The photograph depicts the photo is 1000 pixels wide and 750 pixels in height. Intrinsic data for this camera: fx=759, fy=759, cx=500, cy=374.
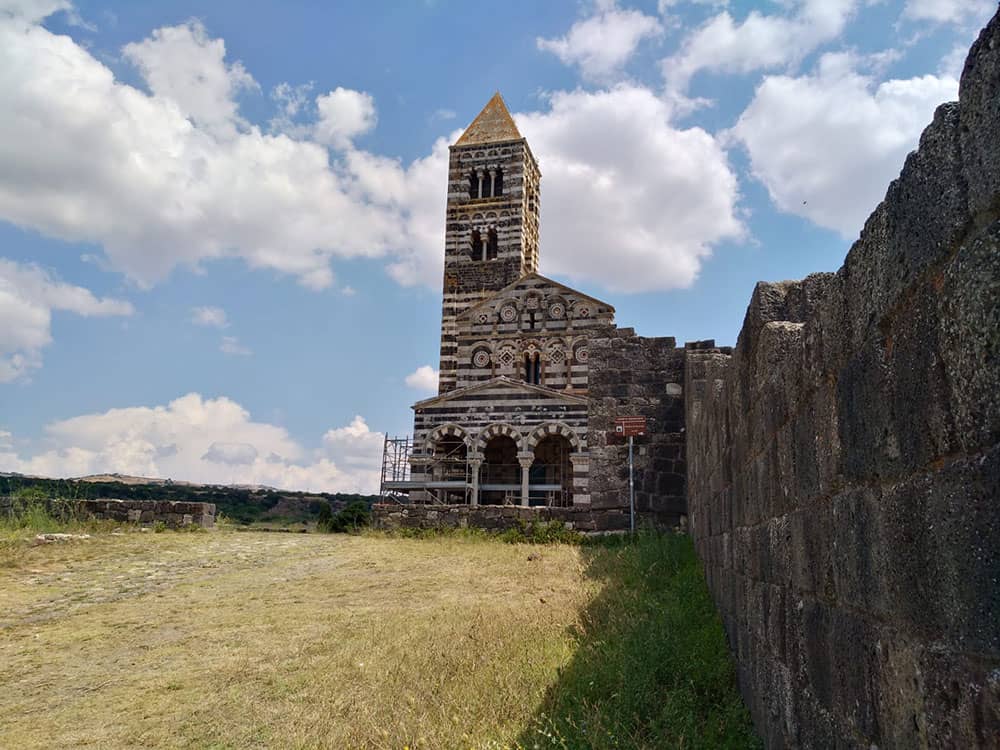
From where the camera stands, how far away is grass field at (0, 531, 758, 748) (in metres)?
3.33

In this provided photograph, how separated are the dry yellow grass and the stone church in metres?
10.5

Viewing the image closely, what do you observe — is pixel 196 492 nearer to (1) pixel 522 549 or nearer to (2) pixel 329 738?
(1) pixel 522 549

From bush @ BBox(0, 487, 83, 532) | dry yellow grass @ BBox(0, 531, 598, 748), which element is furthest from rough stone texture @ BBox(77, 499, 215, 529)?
dry yellow grass @ BBox(0, 531, 598, 748)

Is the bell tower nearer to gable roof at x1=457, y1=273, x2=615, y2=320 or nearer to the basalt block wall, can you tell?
gable roof at x1=457, y1=273, x2=615, y2=320

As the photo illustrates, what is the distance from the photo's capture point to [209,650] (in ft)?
16.2

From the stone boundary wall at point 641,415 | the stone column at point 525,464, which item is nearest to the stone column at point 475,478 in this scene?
the stone column at point 525,464

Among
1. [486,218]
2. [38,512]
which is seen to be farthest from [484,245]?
[38,512]

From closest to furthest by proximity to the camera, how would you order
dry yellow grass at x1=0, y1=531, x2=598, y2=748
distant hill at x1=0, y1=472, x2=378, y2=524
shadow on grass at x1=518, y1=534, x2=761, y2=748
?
shadow on grass at x1=518, y1=534, x2=761, y2=748 < dry yellow grass at x1=0, y1=531, x2=598, y2=748 < distant hill at x1=0, y1=472, x2=378, y2=524

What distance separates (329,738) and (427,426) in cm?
2384

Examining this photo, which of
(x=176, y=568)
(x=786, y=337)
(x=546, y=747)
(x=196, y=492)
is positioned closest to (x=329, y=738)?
(x=546, y=747)

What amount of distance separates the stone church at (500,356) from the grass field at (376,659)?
10.7 meters

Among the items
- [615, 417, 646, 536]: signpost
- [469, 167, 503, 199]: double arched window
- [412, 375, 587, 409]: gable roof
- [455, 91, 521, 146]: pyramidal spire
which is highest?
[455, 91, 521, 146]: pyramidal spire

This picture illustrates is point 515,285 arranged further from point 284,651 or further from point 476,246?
point 284,651

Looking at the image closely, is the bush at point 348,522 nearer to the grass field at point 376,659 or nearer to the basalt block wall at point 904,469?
the grass field at point 376,659
